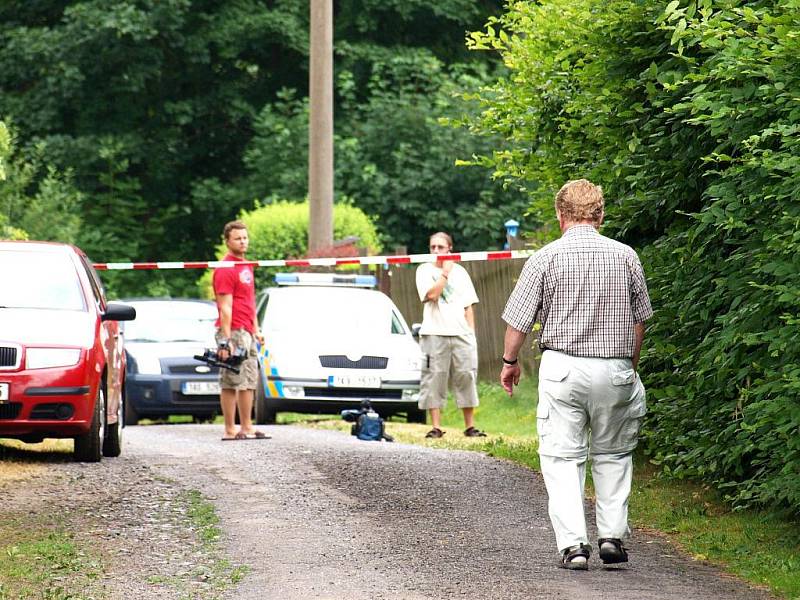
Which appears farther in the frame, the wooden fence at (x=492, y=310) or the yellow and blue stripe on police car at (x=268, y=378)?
the wooden fence at (x=492, y=310)

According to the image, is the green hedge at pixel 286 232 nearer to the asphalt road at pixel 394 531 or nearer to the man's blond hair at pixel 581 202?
the asphalt road at pixel 394 531

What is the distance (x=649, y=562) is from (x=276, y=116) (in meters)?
29.5

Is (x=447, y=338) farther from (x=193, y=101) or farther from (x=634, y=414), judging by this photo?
→ (x=193, y=101)

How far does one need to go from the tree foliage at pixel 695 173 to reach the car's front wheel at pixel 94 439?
3.35 meters

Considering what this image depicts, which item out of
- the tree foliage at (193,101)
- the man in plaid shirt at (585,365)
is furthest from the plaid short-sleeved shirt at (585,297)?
the tree foliage at (193,101)

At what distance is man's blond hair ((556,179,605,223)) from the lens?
8148 millimetres

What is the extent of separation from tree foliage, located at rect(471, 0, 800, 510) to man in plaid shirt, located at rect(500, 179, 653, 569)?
554mm

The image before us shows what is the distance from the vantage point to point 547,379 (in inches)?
316

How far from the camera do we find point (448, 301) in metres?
16.2

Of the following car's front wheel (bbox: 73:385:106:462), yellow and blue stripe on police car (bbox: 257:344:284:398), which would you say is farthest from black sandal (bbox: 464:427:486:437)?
car's front wheel (bbox: 73:385:106:462)

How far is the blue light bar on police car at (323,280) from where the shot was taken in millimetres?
19781

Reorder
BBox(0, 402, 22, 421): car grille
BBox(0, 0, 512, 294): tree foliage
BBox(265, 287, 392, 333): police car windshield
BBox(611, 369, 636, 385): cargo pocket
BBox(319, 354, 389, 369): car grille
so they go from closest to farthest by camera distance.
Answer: BBox(611, 369, 636, 385): cargo pocket, BBox(0, 402, 22, 421): car grille, BBox(319, 354, 389, 369): car grille, BBox(265, 287, 392, 333): police car windshield, BBox(0, 0, 512, 294): tree foliage

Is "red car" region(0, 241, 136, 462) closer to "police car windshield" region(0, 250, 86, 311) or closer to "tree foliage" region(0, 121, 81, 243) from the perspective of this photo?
"police car windshield" region(0, 250, 86, 311)

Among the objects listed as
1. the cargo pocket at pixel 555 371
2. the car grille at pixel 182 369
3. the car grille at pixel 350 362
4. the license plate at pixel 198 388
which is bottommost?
the license plate at pixel 198 388
